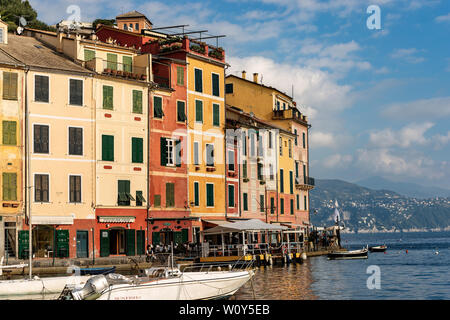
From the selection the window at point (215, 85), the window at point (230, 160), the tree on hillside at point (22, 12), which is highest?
the tree on hillside at point (22, 12)

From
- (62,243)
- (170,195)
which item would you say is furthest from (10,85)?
(170,195)

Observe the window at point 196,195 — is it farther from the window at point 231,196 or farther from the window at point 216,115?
the window at point 216,115

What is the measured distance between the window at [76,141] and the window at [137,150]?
483 centimetres

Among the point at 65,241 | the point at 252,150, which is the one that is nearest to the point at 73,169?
the point at 65,241

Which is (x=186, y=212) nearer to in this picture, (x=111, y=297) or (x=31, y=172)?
(x=31, y=172)

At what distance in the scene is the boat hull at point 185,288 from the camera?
2414cm

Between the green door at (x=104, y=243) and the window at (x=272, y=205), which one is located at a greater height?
the window at (x=272, y=205)

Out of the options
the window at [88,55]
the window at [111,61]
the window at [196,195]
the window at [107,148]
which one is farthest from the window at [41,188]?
the window at [196,195]

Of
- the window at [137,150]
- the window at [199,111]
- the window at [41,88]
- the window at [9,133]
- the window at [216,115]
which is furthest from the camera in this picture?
the window at [216,115]

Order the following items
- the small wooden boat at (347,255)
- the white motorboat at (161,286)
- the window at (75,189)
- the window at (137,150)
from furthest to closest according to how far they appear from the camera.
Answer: the small wooden boat at (347,255) < the window at (137,150) < the window at (75,189) < the white motorboat at (161,286)

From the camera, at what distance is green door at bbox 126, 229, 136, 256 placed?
164 ft

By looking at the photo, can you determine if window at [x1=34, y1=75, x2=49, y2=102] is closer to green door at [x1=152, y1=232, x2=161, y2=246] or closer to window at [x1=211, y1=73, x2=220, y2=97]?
green door at [x1=152, y1=232, x2=161, y2=246]

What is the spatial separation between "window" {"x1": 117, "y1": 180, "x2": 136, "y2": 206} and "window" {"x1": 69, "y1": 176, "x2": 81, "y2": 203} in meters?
3.68
